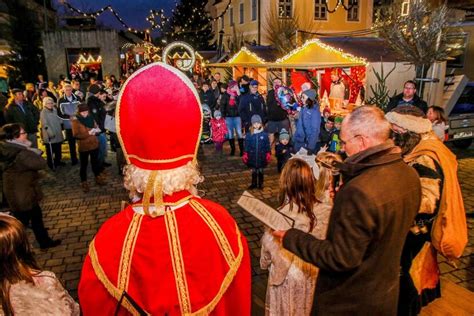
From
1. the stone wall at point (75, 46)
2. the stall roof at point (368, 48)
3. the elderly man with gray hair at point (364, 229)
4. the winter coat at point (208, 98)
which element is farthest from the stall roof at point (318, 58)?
the stone wall at point (75, 46)

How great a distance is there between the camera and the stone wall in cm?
2780

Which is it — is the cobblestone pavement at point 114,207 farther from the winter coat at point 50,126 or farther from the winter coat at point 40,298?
the winter coat at point 40,298

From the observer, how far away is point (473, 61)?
50.8 feet

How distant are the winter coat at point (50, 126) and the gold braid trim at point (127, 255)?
8.59 meters

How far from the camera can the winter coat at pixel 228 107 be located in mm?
11125

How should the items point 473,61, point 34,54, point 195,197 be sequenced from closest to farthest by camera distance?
1. point 195,197
2. point 473,61
3. point 34,54

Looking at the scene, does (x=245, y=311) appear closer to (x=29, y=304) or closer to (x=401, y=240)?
(x=401, y=240)

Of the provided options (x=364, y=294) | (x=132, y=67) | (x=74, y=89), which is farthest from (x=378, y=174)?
(x=132, y=67)

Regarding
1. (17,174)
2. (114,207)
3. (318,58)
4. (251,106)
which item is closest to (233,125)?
(251,106)

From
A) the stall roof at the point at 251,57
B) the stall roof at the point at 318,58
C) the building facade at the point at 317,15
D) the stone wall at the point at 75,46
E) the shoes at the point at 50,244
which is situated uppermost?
the building facade at the point at 317,15

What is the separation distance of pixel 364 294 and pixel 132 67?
28418 mm

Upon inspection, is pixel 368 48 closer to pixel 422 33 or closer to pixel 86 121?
pixel 422 33

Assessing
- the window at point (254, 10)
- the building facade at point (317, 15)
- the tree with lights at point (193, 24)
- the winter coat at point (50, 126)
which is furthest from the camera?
the tree with lights at point (193, 24)

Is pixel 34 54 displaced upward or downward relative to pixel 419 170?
upward
